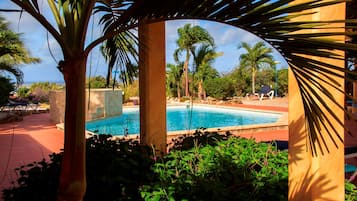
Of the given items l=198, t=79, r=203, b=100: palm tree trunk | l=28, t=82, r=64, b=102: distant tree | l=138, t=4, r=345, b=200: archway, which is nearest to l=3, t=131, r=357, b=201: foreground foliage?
l=138, t=4, r=345, b=200: archway

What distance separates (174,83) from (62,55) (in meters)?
23.0

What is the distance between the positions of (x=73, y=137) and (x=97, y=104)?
41.7 feet

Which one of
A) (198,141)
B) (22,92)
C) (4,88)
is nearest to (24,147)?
(198,141)

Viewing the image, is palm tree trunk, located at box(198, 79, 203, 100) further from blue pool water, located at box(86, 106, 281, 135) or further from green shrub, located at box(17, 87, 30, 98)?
green shrub, located at box(17, 87, 30, 98)

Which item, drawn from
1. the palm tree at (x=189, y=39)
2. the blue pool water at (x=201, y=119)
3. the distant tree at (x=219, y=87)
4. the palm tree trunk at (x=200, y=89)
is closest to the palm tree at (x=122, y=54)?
the blue pool water at (x=201, y=119)

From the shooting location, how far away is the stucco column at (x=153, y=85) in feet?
13.7

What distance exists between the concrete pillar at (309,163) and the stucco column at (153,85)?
232 cm

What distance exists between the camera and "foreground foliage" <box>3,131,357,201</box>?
2.58m

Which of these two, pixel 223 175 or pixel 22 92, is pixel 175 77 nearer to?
pixel 22 92

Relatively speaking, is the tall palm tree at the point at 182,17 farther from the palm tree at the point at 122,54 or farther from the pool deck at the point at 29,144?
the pool deck at the point at 29,144

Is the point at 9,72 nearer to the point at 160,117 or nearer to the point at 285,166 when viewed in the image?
the point at 160,117

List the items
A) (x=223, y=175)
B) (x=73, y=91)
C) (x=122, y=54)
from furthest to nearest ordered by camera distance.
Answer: (x=122, y=54)
(x=223, y=175)
(x=73, y=91)

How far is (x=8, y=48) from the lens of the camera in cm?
1051

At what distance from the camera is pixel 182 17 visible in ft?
5.94
